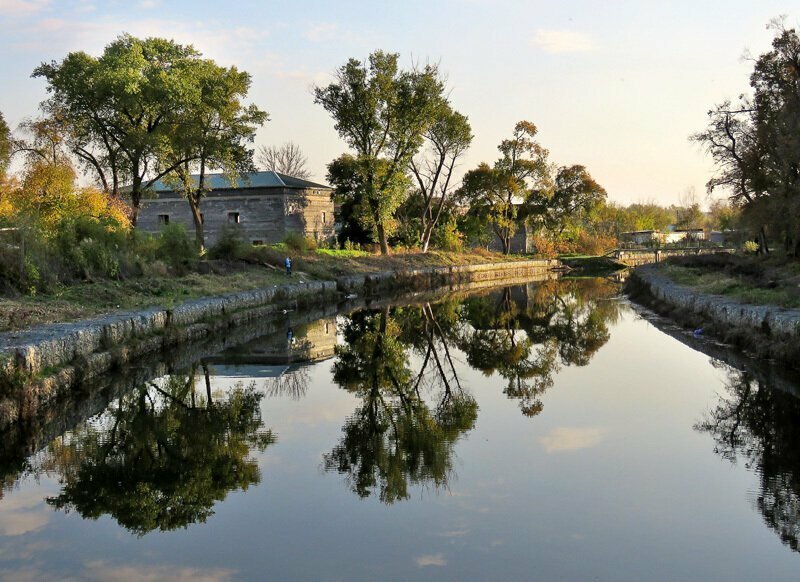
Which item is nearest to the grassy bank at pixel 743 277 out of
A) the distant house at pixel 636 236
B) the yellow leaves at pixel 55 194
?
the yellow leaves at pixel 55 194

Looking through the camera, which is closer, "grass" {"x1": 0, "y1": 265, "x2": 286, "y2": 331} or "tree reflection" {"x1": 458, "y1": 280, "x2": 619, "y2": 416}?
"tree reflection" {"x1": 458, "y1": 280, "x2": 619, "y2": 416}

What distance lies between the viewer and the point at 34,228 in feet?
53.1

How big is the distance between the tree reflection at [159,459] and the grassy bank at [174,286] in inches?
137

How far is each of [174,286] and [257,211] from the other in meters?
25.3

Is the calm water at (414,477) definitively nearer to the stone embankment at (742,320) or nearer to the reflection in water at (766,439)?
the reflection in water at (766,439)

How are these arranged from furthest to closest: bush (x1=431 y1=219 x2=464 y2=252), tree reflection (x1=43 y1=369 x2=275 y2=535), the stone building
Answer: bush (x1=431 y1=219 x2=464 y2=252) → the stone building → tree reflection (x1=43 y1=369 x2=275 y2=535)

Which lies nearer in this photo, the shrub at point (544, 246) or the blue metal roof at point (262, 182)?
the blue metal roof at point (262, 182)

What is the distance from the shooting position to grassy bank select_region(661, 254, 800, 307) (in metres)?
16.8

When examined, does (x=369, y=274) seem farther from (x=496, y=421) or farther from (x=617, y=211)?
(x=617, y=211)

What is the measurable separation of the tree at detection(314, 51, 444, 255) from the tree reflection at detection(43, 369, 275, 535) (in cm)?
3153

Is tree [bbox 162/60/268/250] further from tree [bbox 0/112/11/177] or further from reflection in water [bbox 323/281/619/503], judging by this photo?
reflection in water [bbox 323/281/619/503]

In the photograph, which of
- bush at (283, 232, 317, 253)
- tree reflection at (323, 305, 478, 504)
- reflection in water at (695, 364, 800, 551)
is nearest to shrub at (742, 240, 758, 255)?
bush at (283, 232, 317, 253)

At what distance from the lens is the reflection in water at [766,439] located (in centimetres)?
621

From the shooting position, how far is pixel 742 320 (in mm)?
15180
